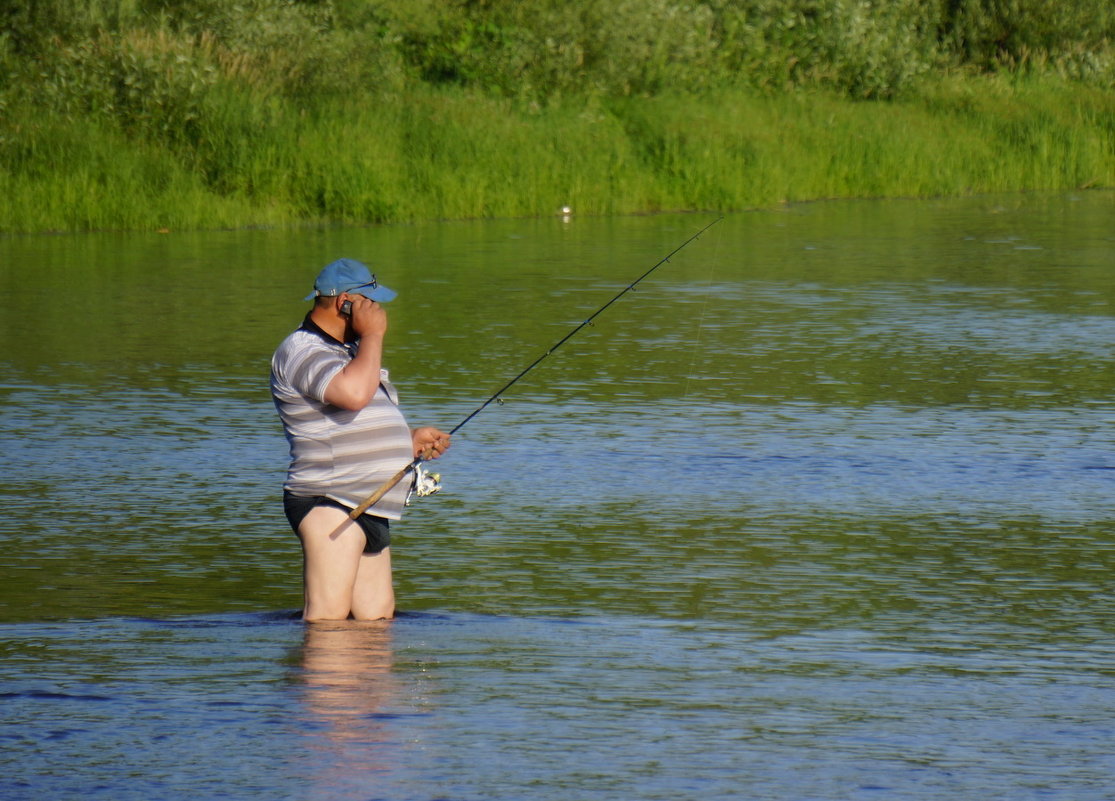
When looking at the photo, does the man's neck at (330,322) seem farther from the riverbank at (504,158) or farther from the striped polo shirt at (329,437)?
the riverbank at (504,158)

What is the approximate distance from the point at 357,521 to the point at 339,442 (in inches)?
9.1

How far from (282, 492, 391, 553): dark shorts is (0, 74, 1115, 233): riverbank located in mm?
14585

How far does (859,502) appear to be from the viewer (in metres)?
8.42

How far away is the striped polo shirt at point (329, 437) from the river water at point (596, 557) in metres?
0.40

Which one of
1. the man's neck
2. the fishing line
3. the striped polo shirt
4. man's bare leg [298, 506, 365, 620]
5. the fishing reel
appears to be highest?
the man's neck

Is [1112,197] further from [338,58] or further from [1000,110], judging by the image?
[338,58]

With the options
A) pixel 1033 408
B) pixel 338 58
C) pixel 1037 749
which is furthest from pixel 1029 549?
pixel 338 58

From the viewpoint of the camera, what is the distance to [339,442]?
6.19 m

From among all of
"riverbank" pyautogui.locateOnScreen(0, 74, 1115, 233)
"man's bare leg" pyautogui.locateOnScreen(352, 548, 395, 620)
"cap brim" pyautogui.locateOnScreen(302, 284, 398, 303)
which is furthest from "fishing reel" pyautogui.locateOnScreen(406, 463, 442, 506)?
"riverbank" pyautogui.locateOnScreen(0, 74, 1115, 233)

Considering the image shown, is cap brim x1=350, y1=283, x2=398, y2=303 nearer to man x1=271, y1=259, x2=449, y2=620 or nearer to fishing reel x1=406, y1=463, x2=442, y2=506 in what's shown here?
man x1=271, y1=259, x2=449, y2=620

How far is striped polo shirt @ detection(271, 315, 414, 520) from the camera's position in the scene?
6160mm

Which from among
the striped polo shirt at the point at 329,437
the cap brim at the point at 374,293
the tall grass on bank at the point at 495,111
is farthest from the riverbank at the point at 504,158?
the striped polo shirt at the point at 329,437

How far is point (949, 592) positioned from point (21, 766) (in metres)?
3.16

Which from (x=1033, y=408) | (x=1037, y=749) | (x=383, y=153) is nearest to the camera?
(x=1037, y=749)
